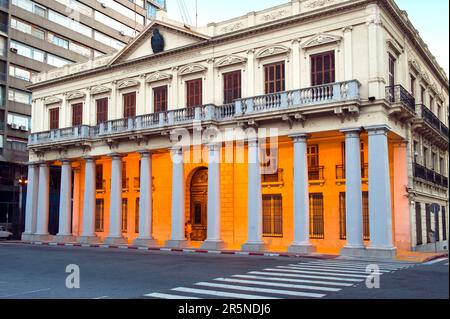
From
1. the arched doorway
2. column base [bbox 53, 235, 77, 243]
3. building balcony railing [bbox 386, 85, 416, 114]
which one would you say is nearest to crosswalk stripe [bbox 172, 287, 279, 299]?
building balcony railing [bbox 386, 85, 416, 114]

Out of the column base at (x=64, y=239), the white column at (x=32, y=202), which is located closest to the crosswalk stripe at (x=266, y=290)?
the column base at (x=64, y=239)

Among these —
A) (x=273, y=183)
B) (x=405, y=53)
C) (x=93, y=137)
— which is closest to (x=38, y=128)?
(x=93, y=137)

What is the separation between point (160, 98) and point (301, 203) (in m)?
11.8

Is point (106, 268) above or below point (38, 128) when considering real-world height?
below

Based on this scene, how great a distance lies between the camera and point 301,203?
24469 mm

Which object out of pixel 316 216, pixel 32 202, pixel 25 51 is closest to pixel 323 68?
pixel 316 216

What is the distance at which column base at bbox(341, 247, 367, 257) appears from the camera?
877 inches

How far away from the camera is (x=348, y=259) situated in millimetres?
21594

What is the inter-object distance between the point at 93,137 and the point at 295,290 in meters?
24.3

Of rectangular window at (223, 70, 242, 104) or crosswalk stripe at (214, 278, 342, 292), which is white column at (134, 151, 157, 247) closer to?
rectangular window at (223, 70, 242, 104)

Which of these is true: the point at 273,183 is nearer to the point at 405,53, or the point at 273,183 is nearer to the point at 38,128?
the point at 405,53

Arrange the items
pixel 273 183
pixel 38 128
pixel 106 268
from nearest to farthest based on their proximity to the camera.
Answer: pixel 106 268 < pixel 273 183 < pixel 38 128

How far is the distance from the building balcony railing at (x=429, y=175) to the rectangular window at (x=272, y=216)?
7.48 metres

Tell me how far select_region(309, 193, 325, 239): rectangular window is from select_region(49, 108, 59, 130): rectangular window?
65.5ft
